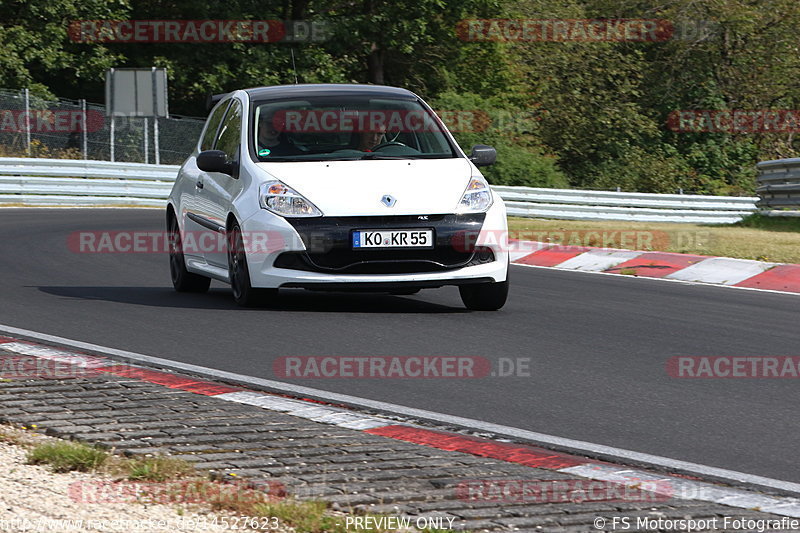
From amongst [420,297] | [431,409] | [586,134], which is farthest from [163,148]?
[431,409]

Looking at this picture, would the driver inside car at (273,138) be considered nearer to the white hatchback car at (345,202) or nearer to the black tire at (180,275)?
the white hatchback car at (345,202)

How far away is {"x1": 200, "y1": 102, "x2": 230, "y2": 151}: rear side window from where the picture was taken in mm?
11625

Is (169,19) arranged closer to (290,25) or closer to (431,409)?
(290,25)

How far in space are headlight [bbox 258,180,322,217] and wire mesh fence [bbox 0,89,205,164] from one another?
70.4 ft

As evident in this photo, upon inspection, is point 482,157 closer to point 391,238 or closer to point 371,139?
point 371,139

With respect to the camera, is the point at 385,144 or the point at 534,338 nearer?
the point at 534,338

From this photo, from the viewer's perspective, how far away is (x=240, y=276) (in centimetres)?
1016

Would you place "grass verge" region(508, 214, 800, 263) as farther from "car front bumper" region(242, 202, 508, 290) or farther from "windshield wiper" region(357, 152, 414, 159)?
"car front bumper" region(242, 202, 508, 290)

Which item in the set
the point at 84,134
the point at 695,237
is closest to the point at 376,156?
the point at 695,237

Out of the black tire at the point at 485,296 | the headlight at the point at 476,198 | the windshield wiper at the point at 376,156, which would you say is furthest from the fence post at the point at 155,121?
the headlight at the point at 476,198

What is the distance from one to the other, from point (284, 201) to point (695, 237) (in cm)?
907

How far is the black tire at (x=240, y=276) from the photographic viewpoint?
9977mm

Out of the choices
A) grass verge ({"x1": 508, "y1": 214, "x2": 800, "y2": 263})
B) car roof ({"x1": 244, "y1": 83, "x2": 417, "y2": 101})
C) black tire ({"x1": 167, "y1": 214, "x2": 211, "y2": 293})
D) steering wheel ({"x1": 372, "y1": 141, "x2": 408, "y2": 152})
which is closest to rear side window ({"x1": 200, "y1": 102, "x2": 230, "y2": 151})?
car roof ({"x1": 244, "y1": 83, "x2": 417, "y2": 101})

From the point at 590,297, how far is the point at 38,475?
24.0ft
